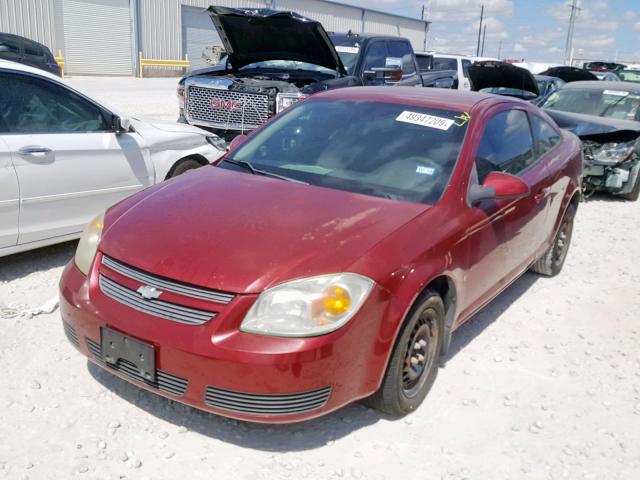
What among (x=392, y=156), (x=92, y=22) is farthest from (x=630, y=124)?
(x=92, y=22)

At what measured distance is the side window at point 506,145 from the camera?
370cm

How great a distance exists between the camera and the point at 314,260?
2.68 m

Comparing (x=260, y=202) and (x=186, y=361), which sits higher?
(x=260, y=202)

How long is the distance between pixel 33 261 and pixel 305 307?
10.7 ft

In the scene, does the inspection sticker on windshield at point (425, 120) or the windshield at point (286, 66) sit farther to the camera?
the windshield at point (286, 66)

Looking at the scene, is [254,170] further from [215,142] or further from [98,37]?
[98,37]

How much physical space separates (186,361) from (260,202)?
3.19 feet

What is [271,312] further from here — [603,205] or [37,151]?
[603,205]

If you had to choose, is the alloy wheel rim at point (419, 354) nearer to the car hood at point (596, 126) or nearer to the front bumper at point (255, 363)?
the front bumper at point (255, 363)

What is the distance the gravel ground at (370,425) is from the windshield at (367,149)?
1144 mm

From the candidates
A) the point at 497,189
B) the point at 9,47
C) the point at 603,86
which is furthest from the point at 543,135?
the point at 9,47

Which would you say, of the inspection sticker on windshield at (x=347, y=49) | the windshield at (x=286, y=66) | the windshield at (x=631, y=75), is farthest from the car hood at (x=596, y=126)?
the windshield at (x=631, y=75)

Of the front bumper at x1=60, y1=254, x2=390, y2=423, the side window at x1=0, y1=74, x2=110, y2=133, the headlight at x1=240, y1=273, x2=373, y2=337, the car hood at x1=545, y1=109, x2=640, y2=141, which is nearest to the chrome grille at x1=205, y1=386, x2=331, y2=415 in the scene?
the front bumper at x1=60, y1=254, x2=390, y2=423

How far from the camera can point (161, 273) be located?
2.68 metres
